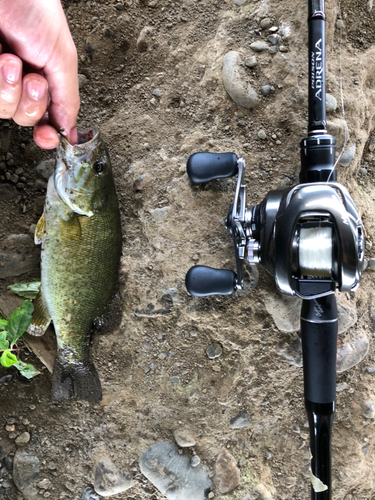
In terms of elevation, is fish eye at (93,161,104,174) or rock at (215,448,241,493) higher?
fish eye at (93,161,104,174)

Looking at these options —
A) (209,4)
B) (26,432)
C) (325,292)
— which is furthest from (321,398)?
(209,4)

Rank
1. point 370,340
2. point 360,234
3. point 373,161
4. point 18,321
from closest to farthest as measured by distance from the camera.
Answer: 1. point 360,234
2. point 18,321
3. point 370,340
4. point 373,161

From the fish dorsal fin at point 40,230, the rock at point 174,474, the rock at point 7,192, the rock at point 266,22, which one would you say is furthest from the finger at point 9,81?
the rock at point 174,474

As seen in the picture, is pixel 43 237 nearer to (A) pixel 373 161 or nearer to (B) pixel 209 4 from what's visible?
(B) pixel 209 4

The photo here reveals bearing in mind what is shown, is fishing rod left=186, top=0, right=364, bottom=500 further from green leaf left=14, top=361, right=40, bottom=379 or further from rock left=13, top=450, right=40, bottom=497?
rock left=13, top=450, right=40, bottom=497

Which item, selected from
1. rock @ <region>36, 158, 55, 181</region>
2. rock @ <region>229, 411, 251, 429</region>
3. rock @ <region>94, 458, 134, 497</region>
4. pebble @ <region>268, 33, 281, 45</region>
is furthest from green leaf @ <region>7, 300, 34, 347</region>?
pebble @ <region>268, 33, 281, 45</region>

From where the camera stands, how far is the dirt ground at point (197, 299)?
2600 mm

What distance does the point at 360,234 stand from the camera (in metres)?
1.65

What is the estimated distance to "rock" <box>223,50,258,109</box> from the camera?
258cm

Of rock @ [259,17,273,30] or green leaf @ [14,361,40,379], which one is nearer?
rock @ [259,17,273,30]

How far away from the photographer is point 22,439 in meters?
2.78

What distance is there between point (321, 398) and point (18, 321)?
190cm

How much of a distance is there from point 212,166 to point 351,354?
5.08ft

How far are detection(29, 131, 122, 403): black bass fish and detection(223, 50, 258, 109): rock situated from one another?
947mm
